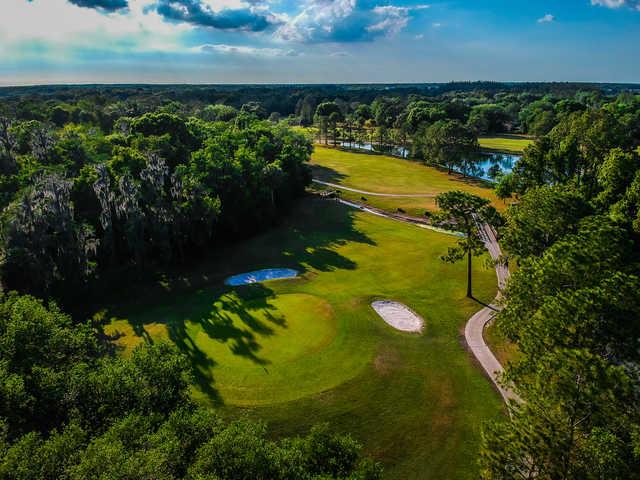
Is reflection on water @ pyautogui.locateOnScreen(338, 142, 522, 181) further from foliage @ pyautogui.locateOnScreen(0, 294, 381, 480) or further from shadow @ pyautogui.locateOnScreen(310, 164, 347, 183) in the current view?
foliage @ pyautogui.locateOnScreen(0, 294, 381, 480)

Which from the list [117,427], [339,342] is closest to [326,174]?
[339,342]

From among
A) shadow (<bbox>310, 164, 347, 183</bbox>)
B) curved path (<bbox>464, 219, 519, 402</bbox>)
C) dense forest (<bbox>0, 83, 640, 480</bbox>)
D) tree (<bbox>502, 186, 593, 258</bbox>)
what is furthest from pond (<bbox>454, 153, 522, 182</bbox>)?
tree (<bbox>502, 186, 593, 258</bbox>)

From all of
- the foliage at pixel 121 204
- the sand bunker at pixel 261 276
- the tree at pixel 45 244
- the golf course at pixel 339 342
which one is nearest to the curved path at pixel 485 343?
the golf course at pixel 339 342

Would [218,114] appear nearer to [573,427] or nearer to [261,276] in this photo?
[261,276]

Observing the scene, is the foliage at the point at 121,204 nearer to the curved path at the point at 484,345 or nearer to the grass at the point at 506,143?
the curved path at the point at 484,345

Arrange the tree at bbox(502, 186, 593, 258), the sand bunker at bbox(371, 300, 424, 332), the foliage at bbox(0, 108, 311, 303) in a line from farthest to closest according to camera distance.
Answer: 1. the foliage at bbox(0, 108, 311, 303)
2. the sand bunker at bbox(371, 300, 424, 332)
3. the tree at bbox(502, 186, 593, 258)

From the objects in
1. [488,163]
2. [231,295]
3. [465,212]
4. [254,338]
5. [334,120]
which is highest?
[334,120]

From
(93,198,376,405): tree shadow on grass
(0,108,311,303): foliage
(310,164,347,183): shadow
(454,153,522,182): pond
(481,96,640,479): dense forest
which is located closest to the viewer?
(481,96,640,479): dense forest
